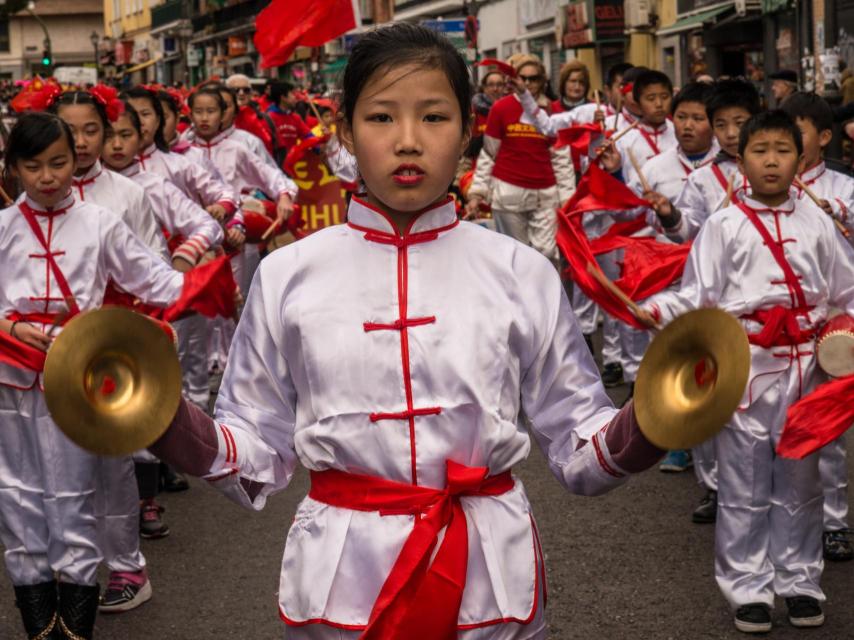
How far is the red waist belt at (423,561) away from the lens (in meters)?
2.73

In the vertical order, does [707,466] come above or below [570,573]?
above

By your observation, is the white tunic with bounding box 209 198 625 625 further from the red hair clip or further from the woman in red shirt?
the woman in red shirt

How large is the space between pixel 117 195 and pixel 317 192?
7.39 metres

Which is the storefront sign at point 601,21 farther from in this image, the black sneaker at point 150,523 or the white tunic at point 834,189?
the black sneaker at point 150,523

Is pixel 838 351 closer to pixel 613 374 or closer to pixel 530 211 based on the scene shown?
pixel 613 374

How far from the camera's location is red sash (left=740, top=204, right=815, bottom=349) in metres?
5.12

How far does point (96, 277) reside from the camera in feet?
16.2

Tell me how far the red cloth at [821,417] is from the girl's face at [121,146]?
12.2 feet

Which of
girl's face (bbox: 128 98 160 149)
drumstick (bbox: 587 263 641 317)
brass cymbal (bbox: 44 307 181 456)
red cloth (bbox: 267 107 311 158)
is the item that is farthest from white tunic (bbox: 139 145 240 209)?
red cloth (bbox: 267 107 311 158)

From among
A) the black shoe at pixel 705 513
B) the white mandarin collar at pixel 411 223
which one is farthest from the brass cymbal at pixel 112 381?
the black shoe at pixel 705 513

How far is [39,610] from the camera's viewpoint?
15.9ft

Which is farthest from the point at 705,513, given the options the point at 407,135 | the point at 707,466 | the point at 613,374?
the point at 407,135

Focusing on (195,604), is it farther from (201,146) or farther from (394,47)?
(201,146)

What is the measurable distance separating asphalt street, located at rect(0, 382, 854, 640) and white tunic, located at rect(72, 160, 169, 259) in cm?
143
